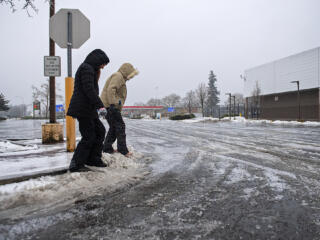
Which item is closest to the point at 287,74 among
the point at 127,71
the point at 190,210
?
the point at 127,71

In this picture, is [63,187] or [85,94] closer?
[63,187]

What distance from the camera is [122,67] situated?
4.70 metres

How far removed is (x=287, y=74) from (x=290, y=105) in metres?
4.88

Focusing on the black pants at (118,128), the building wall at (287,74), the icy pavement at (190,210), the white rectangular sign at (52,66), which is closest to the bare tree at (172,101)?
the building wall at (287,74)

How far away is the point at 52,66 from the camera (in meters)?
6.01

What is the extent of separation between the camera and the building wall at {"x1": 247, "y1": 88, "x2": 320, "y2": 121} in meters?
33.2

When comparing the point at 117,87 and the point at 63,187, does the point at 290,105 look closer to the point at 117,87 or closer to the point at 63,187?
the point at 117,87

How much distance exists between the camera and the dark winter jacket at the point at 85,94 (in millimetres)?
3266

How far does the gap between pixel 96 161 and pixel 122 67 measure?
198 centimetres

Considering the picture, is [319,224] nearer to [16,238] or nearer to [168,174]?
[168,174]

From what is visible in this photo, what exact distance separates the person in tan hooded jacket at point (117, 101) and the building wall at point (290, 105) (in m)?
33.2

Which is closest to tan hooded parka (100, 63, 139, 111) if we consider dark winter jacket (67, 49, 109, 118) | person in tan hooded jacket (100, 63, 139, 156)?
person in tan hooded jacket (100, 63, 139, 156)

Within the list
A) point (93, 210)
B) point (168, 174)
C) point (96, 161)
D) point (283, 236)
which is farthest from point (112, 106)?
point (283, 236)

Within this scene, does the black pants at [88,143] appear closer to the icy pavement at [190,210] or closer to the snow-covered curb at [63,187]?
the snow-covered curb at [63,187]
